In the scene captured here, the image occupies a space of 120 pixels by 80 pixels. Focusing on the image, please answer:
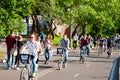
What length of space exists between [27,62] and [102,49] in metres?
22.3

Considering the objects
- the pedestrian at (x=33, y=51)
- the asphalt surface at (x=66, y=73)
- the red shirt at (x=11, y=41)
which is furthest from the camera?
the red shirt at (x=11, y=41)

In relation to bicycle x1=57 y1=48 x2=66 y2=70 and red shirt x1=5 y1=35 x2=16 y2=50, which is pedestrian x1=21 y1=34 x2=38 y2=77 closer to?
red shirt x1=5 y1=35 x2=16 y2=50

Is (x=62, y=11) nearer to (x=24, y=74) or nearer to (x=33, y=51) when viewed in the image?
(x=33, y=51)

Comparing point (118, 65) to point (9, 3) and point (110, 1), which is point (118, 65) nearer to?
point (9, 3)

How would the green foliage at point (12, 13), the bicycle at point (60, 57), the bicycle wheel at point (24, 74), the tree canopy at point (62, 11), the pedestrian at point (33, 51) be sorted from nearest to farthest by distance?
the bicycle wheel at point (24, 74)
the pedestrian at point (33, 51)
the bicycle at point (60, 57)
the green foliage at point (12, 13)
the tree canopy at point (62, 11)

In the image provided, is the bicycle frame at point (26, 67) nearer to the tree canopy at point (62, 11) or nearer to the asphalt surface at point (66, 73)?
the asphalt surface at point (66, 73)

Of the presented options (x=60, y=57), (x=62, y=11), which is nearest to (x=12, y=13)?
(x=60, y=57)

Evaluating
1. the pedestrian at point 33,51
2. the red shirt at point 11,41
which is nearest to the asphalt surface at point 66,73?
the red shirt at point 11,41

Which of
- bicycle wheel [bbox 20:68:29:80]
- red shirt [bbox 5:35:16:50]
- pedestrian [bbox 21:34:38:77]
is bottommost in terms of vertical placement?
bicycle wheel [bbox 20:68:29:80]

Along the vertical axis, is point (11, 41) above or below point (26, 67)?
above

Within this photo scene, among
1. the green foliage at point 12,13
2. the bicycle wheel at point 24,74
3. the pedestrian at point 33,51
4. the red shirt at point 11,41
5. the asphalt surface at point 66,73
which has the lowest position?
the asphalt surface at point 66,73

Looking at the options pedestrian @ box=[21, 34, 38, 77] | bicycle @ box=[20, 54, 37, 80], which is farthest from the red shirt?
→ bicycle @ box=[20, 54, 37, 80]

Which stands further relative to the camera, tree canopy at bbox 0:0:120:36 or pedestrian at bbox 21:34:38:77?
tree canopy at bbox 0:0:120:36

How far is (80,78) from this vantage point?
1633 cm
